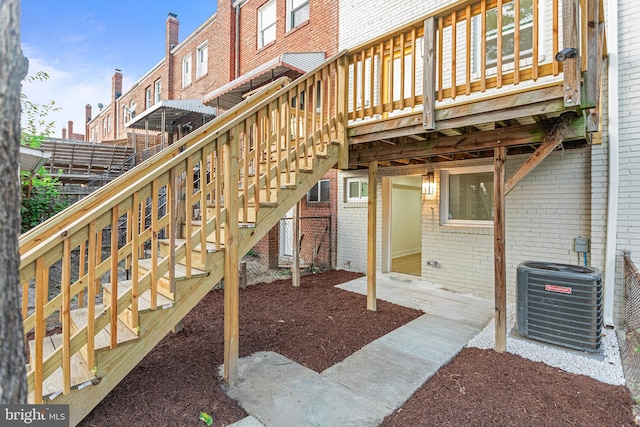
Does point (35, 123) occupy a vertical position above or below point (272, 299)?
above

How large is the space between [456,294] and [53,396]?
5.59 meters

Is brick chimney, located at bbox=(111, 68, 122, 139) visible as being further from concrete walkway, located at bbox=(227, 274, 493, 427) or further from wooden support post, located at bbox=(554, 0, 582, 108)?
Result: wooden support post, located at bbox=(554, 0, 582, 108)

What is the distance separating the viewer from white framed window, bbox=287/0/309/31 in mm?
8328

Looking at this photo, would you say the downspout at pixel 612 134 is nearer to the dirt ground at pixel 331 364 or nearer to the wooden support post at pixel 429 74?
the dirt ground at pixel 331 364

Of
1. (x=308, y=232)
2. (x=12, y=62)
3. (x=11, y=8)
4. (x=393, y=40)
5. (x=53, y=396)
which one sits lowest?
(x=53, y=396)

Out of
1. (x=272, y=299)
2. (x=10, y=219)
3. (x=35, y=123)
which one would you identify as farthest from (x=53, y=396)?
(x=35, y=123)

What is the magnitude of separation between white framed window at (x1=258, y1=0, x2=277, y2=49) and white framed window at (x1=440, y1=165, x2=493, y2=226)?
21.5 ft

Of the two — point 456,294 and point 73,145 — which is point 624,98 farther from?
point 73,145

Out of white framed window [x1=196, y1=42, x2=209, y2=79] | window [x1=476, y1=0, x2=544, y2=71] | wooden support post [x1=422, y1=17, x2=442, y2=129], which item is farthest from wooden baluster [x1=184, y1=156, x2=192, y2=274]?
white framed window [x1=196, y1=42, x2=209, y2=79]

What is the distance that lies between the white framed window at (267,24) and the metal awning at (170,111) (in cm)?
261

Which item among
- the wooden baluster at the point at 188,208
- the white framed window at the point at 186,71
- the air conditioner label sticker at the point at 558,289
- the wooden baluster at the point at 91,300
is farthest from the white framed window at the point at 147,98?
the air conditioner label sticker at the point at 558,289

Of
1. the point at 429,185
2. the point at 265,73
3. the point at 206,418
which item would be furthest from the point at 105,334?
the point at 265,73

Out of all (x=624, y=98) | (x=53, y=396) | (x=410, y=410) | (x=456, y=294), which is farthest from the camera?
(x=456, y=294)

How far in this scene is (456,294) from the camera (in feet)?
18.9
